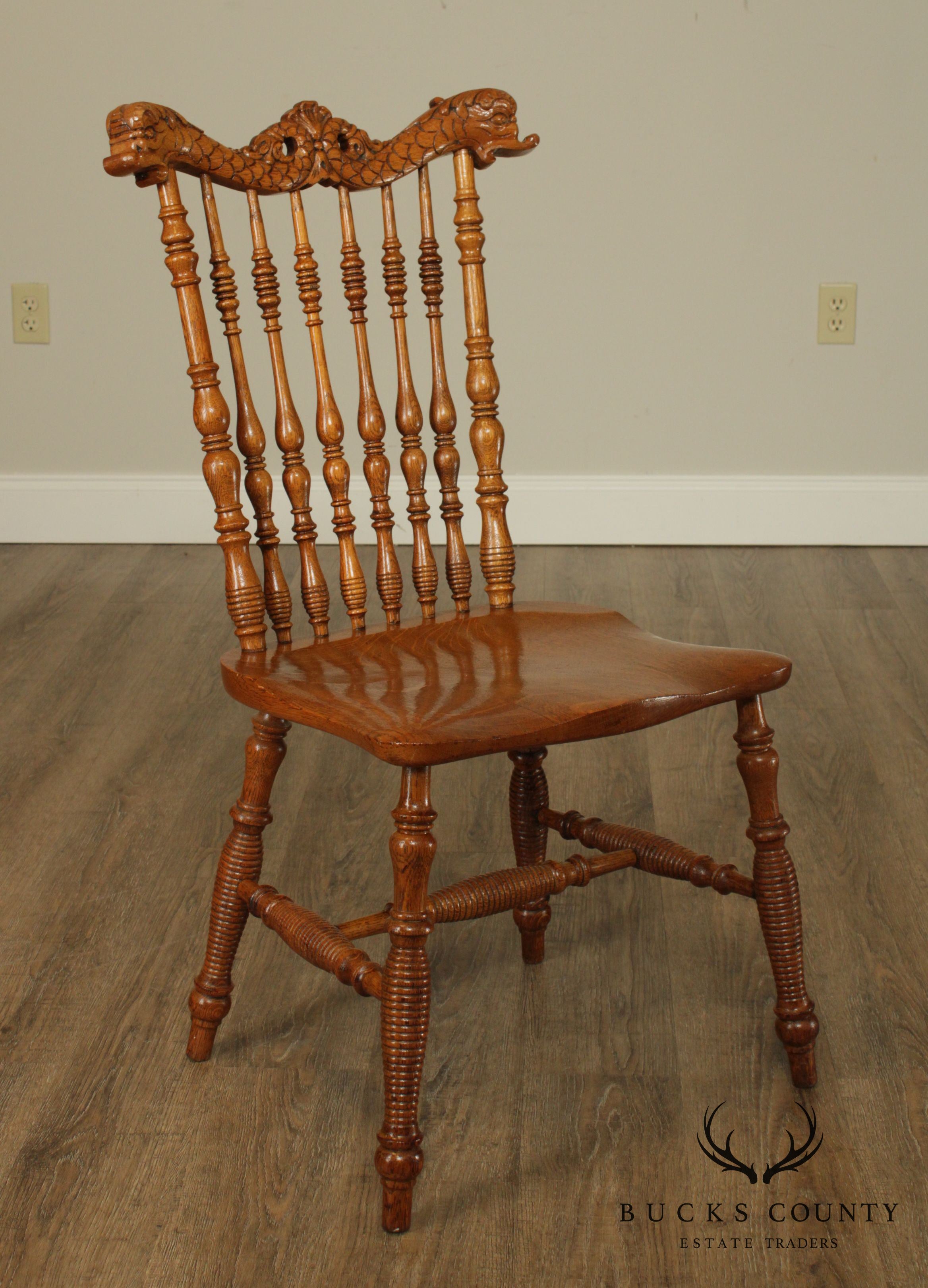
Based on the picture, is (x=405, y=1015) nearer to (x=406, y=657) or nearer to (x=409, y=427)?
(x=406, y=657)

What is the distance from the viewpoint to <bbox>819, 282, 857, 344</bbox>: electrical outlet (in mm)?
2830

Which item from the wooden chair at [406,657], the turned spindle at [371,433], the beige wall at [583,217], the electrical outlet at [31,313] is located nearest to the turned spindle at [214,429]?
the wooden chair at [406,657]

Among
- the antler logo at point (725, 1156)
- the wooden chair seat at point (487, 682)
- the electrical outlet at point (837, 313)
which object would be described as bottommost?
the antler logo at point (725, 1156)

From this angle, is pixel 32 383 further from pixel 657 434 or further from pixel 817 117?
pixel 817 117

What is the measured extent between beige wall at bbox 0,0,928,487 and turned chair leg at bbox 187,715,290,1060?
1.72m

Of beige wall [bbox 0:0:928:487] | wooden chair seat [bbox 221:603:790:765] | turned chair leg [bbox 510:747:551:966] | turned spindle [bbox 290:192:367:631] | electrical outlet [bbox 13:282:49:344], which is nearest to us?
wooden chair seat [bbox 221:603:790:765]

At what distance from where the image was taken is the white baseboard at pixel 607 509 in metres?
2.92

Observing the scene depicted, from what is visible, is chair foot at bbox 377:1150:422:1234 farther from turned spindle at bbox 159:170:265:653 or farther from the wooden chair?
turned spindle at bbox 159:170:265:653

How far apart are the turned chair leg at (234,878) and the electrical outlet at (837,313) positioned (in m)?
2.06

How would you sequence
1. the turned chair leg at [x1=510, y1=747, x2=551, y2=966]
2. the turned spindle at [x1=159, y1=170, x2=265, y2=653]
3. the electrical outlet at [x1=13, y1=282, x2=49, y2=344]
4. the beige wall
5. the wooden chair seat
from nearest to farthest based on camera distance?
1. the wooden chair seat
2. the turned spindle at [x1=159, y1=170, x2=265, y2=653]
3. the turned chair leg at [x1=510, y1=747, x2=551, y2=966]
4. the beige wall
5. the electrical outlet at [x1=13, y1=282, x2=49, y2=344]

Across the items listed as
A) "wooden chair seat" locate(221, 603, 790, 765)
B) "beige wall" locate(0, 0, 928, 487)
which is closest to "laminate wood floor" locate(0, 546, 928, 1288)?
"wooden chair seat" locate(221, 603, 790, 765)

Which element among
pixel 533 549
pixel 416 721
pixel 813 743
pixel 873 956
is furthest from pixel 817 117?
pixel 416 721

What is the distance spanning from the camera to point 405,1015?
3.21 ft

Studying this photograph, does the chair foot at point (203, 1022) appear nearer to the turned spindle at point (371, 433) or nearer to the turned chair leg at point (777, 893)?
the turned spindle at point (371, 433)
